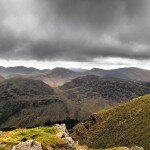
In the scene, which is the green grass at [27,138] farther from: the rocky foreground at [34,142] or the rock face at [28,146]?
the rock face at [28,146]

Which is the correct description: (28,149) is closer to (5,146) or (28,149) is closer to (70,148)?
(5,146)

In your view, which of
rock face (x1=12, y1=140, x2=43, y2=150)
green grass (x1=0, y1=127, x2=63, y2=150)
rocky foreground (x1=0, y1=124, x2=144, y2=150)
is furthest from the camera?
green grass (x1=0, y1=127, x2=63, y2=150)

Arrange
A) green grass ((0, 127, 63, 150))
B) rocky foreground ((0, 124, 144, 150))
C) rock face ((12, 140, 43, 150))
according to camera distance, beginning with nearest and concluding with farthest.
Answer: rock face ((12, 140, 43, 150)) < rocky foreground ((0, 124, 144, 150)) < green grass ((0, 127, 63, 150))

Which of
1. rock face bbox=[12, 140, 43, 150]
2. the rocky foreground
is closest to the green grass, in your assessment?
the rocky foreground

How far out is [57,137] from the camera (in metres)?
51.2

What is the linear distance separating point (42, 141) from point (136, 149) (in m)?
56.7

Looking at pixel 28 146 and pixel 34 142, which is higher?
pixel 34 142

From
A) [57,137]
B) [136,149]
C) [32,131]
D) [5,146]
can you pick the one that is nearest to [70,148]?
[57,137]

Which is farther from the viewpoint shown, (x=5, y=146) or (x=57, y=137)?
(x=57, y=137)

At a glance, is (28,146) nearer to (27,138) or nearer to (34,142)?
(34,142)

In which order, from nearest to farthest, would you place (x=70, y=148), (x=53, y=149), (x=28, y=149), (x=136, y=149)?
1. (x=28, y=149)
2. (x=53, y=149)
3. (x=70, y=148)
4. (x=136, y=149)

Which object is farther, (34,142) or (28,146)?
(34,142)

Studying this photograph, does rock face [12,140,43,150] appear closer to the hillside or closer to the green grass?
the hillside

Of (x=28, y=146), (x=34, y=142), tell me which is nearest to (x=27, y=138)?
(x=34, y=142)
